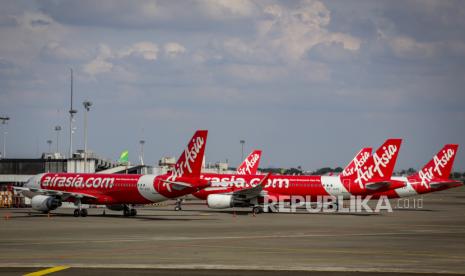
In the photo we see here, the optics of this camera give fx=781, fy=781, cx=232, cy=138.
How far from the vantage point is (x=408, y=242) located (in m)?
43.8

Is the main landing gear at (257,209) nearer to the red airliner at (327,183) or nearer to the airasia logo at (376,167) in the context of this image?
the red airliner at (327,183)

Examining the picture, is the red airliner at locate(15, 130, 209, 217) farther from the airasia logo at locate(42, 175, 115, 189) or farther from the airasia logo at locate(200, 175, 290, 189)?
the airasia logo at locate(200, 175, 290, 189)

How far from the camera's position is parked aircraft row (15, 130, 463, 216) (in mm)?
68312

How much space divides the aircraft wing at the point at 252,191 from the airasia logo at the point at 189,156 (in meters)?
11.0

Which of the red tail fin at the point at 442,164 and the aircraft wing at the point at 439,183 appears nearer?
the aircraft wing at the point at 439,183

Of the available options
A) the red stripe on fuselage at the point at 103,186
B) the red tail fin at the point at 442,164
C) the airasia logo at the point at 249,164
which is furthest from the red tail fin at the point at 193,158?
the airasia logo at the point at 249,164

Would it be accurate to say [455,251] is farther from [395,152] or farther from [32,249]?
[395,152]

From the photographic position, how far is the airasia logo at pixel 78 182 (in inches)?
2849

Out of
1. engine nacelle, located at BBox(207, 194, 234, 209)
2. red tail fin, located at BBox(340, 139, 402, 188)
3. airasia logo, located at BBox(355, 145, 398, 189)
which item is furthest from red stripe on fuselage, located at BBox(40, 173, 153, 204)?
red tail fin, located at BBox(340, 139, 402, 188)

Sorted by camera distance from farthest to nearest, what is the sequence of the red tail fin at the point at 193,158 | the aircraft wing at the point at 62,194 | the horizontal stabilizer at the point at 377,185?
the horizontal stabilizer at the point at 377,185
the aircraft wing at the point at 62,194
the red tail fin at the point at 193,158

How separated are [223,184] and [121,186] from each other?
13651 millimetres

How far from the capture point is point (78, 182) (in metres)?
73.6

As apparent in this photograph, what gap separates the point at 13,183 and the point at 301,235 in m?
70.3

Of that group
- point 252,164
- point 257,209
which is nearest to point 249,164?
point 252,164
